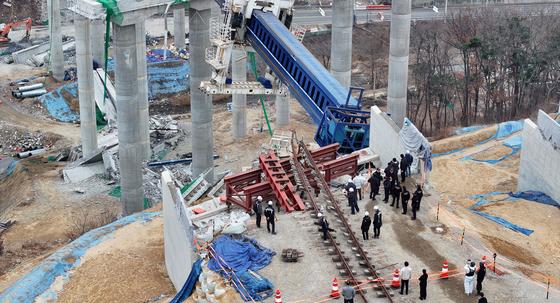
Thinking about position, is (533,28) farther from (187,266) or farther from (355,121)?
(187,266)

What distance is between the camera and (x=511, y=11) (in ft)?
274

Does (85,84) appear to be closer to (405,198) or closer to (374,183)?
(374,183)

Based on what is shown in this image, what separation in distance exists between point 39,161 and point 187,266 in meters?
34.0

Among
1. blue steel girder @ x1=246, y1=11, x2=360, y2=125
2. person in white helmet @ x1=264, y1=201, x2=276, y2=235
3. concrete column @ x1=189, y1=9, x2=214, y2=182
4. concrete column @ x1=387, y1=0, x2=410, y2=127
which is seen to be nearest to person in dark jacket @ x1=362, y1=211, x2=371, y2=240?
person in white helmet @ x1=264, y1=201, x2=276, y2=235

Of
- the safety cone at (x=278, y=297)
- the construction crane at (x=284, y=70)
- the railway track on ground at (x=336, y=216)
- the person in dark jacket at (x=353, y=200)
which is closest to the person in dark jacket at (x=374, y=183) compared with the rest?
the person in dark jacket at (x=353, y=200)

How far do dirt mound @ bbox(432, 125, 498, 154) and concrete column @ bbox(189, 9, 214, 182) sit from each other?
14.4m

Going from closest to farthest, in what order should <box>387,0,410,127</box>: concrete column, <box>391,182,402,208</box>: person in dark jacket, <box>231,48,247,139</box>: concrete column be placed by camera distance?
<box>391,182,402,208</box>: person in dark jacket < <box>387,0,410,127</box>: concrete column < <box>231,48,247,139</box>: concrete column

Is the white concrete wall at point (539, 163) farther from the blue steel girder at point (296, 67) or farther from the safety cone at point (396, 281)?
the safety cone at point (396, 281)

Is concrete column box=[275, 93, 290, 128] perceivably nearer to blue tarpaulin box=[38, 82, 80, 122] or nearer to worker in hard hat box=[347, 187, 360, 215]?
blue tarpaulin box=[38, 82, 80, 122]

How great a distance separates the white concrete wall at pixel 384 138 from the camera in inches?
1453

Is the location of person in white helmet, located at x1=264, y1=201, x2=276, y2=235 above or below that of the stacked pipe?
below

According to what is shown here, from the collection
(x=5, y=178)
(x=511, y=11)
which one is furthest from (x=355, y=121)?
(x=511, y=11)

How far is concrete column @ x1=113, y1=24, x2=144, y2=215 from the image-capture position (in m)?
43.5

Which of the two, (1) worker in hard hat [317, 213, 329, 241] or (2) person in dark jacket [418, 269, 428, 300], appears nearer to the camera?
(2) person in dark jacket [418, 269, 428, 300]
